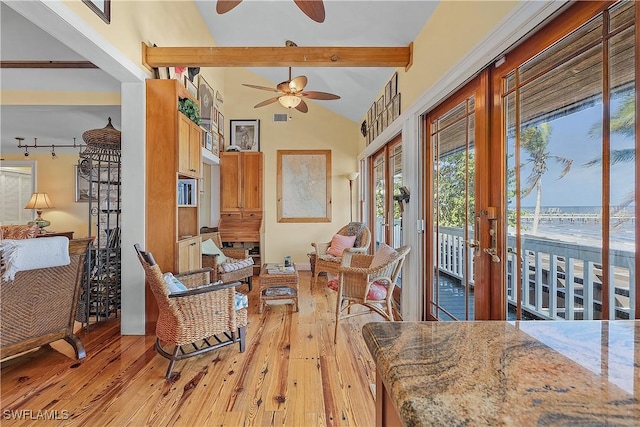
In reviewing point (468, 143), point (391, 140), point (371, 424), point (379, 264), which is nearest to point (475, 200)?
point (468, 143)

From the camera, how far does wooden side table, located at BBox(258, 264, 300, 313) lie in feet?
10.3

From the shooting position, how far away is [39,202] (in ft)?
16.9

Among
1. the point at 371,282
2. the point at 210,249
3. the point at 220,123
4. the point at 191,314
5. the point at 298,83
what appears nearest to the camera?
the point at 191,314

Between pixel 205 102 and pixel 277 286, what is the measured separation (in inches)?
122

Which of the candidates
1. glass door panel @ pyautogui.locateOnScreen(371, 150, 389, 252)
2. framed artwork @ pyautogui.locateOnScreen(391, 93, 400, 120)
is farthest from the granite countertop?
glass door panel @ pyautogui.locateOnScreen(371, 150, 389, 252)

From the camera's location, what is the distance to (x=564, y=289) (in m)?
1.29

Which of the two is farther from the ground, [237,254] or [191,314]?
[237,254]

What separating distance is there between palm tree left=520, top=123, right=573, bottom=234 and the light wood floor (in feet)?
5.09

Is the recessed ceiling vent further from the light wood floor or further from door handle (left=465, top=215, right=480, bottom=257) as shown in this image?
door handle (left=465, top=215, right=480, bottom=257)

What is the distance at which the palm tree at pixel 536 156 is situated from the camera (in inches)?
54.5

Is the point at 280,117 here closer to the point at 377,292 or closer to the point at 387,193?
the point at 387,193

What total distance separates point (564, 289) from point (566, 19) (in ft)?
4.11

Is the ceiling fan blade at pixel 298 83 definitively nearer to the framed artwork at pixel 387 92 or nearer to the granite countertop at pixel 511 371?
the framed artwork at pixel 387 92

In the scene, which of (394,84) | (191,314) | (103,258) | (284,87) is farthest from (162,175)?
(394,84)
